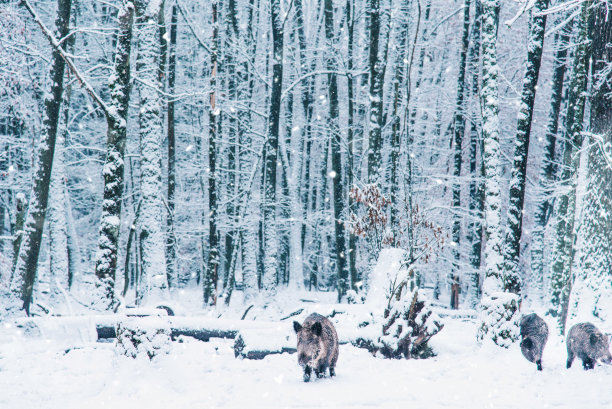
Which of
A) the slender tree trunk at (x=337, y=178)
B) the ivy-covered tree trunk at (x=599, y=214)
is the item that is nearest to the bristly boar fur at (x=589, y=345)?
the ivy-covered tree trunk at (x=599, y=214)

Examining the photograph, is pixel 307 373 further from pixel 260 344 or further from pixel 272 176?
pixel 272 176

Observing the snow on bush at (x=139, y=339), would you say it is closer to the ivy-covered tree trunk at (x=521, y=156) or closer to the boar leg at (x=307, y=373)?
the boar leg at (x=307, y=373)

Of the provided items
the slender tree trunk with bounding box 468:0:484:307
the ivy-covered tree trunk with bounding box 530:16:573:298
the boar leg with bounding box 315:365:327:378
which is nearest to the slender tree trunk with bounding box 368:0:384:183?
the slender tree trunk with bounding box 468:0:484:307

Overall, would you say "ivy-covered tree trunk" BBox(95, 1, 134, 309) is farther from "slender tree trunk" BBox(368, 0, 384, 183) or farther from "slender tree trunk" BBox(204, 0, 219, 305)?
"slender tree trunk" BBox(368, 0, 384, 183)

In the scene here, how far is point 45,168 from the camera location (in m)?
12.7

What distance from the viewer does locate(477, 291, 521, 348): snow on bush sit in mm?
10250

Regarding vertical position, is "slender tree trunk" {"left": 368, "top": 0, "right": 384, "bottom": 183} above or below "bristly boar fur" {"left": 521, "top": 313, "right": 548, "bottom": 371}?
above

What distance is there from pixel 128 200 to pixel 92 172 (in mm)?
2462

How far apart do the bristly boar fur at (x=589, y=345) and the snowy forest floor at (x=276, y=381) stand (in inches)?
7.2

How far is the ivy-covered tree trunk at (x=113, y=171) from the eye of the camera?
10.4m

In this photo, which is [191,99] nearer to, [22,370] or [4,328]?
[4,328]

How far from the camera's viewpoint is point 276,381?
24.0 ft

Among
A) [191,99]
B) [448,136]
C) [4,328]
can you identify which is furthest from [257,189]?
[4,328]

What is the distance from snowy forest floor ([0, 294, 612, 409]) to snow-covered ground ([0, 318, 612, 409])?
0.6 inches
